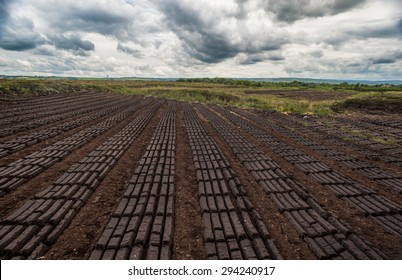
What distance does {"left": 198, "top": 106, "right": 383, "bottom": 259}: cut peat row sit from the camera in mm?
4430

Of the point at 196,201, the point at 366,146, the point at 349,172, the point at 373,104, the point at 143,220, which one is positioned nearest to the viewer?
the point at 143,220

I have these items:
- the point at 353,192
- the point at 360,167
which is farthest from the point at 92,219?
the point at 360,167

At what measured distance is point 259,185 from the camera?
7332mm

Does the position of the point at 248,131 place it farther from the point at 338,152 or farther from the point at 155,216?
the point at 155,216

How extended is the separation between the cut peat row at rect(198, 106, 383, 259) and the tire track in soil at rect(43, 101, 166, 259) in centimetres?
386

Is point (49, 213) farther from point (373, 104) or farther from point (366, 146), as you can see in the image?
point (373, 104)

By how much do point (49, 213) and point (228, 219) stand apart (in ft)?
12.0

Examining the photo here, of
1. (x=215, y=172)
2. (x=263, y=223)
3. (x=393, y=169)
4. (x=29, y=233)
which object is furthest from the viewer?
(x=393, y=169)

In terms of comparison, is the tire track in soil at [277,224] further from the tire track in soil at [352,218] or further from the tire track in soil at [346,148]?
the tire track in soil at [346,148]

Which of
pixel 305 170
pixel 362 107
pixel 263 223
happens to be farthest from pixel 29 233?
pixel 362 107

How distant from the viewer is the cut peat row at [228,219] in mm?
4344

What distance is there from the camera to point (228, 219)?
17.5 feet

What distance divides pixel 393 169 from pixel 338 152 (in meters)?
2.21

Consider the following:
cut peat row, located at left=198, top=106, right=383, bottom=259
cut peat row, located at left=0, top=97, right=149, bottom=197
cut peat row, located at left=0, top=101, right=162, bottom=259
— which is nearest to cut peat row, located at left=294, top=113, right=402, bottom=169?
cut peat row, located at left=198, top=106, right=383, bottom=259
